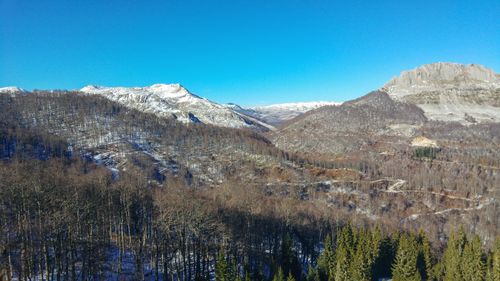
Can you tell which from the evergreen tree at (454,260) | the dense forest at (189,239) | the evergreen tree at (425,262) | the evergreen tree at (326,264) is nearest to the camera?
the dense forest at (189,239)

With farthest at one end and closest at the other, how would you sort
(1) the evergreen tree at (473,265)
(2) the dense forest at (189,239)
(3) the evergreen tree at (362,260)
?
1. (1) the evergreen tree at (473,265)
2. (3) the evergreen tree at (362,260)
3. (2) the dense forest at (189,239)

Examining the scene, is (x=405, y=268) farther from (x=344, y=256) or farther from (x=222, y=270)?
(x=222, y=270)

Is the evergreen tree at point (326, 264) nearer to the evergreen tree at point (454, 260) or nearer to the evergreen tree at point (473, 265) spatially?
the evergreen tree at point (454, 260)

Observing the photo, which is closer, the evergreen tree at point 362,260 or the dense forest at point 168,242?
the dense forest at point 168,242

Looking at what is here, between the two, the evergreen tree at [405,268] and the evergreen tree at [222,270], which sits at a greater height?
the evergreen tree at [222,270]

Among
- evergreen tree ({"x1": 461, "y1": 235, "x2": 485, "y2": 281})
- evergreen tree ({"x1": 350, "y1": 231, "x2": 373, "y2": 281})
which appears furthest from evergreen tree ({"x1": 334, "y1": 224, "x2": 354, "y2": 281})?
evergreen tree ({"x1": 461, "y1": 235, "x2": 485, "y2": 281})

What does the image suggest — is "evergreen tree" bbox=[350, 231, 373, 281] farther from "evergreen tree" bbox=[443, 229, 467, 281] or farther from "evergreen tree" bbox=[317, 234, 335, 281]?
"evergreen tree" bbox=[443, 229, 467, 281]

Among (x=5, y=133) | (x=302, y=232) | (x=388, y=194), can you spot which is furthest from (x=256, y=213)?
(x=5, y=133)

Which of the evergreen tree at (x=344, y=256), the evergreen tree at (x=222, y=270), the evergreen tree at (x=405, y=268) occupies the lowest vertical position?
the evergreen tree at (x=405, y=268)

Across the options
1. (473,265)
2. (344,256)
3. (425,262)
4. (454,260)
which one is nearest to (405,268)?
(454,260)

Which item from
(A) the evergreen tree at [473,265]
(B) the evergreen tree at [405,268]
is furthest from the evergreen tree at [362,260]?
(A) the evergreen tree at [473,265]

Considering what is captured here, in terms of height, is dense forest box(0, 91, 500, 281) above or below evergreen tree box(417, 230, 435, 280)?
above
